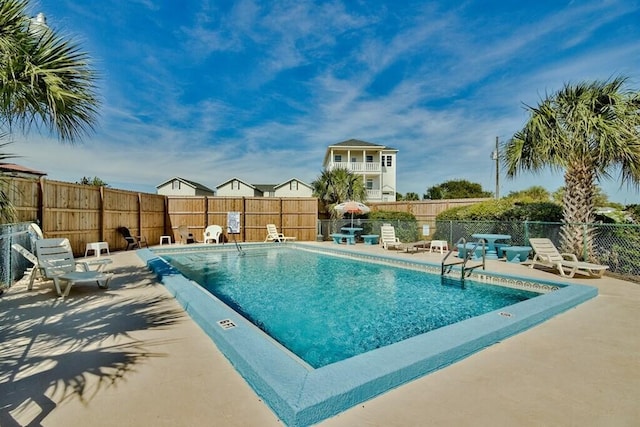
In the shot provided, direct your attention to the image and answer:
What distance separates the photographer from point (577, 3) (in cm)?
825

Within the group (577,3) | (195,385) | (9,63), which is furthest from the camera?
(577,3)

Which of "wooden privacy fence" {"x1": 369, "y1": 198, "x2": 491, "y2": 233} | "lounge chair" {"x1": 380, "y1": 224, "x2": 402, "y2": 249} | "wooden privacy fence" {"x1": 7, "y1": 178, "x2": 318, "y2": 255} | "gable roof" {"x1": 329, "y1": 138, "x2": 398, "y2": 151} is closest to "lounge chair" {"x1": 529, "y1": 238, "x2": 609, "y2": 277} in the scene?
"lounge chair" {"x1": 380, "y1": 224, "x2": 402, "y2": 249}

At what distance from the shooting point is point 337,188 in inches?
692

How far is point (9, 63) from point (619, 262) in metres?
12.1

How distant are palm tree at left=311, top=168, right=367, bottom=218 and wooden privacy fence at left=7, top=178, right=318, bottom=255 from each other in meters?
1.46

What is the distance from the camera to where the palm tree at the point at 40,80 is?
3.71 m

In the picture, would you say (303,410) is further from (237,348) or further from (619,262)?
(619,262)

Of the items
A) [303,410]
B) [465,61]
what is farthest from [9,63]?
[465,61]

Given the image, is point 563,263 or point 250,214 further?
point 250,214

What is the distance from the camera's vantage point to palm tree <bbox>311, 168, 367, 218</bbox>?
17.6 meters

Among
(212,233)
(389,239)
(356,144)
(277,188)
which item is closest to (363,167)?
(356,144)

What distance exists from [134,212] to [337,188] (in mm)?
10059

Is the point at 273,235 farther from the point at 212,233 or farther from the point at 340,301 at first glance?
the point at 340,301

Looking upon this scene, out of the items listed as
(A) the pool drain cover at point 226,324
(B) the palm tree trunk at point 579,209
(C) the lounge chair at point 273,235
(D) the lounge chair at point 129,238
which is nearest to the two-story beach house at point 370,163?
(C) the lounge chair at point 273,235
